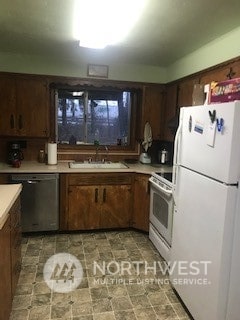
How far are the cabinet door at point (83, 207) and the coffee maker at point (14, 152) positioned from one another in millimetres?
840

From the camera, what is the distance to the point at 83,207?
10.9ft

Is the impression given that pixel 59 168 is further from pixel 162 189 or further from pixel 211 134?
pixel 211 134

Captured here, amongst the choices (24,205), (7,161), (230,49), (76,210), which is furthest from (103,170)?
(230,49)

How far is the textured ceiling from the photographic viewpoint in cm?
191

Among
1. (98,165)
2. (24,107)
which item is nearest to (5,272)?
(98,165)

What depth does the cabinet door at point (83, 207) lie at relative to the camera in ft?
10.7

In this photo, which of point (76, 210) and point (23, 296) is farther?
point (76, 210)

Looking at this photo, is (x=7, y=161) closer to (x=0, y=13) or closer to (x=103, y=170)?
(x=103, y=170)

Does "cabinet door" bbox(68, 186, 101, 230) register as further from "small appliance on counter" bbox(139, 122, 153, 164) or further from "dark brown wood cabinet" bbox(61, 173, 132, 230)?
"small appliance on counter" bbox(139, 122, 153, 164)

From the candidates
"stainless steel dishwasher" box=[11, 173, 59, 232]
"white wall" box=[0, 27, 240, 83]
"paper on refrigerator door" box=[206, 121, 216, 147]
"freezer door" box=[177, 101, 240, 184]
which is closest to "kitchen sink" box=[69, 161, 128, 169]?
"stainless steel dishwasher" box=[11, 173, 59, 232]

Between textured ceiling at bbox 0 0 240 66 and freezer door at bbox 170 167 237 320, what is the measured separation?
1237mm

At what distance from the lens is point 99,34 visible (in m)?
2.46

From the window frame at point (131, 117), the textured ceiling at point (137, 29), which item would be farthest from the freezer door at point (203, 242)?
the window frame at point (131, 117)

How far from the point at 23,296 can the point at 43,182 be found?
134 cm
